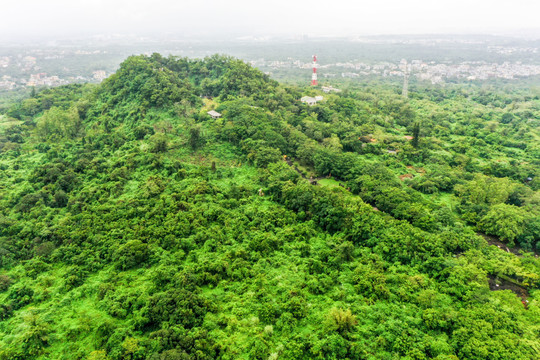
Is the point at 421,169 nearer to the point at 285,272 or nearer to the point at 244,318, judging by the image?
the point at 285,272

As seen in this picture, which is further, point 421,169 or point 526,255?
point 421,169

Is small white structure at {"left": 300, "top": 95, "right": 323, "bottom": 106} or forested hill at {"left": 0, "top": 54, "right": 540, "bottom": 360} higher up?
small white structure at {"left": 300, "top": 95, "right": 323, "bottom": 106}

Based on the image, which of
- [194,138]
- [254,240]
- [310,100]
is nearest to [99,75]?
[310,100]

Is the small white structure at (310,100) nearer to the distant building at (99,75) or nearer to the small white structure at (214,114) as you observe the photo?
the small white structure at (214,114)

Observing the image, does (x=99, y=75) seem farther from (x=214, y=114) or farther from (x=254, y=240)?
(x=254, y=240)

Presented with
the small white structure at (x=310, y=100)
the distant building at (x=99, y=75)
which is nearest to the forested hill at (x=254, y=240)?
the small white structure at (x=310, y=100)

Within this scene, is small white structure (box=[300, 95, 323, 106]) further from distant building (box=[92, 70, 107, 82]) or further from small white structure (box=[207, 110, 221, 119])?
distant building (box=[92, 70, 107, 82])

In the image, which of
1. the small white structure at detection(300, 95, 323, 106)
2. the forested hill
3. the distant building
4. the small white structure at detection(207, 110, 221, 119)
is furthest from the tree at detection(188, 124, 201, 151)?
the distant building

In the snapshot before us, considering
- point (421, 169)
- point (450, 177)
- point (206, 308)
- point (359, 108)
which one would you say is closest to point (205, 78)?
point (359, 108)
